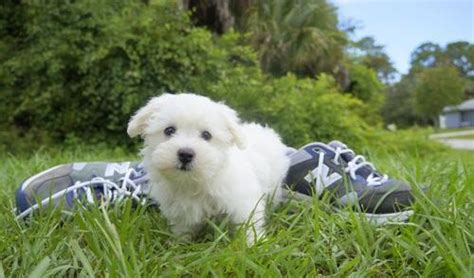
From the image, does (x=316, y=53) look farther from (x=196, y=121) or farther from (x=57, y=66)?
(x=196, y=121)

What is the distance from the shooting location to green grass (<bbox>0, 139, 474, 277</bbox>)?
1424 mm

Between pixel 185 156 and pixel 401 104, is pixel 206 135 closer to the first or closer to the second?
pixel 185 156

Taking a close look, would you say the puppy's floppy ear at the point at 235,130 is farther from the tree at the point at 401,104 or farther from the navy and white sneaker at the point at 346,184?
the tree at the point at 401,104

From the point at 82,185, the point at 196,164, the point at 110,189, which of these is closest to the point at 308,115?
the point at 110,189

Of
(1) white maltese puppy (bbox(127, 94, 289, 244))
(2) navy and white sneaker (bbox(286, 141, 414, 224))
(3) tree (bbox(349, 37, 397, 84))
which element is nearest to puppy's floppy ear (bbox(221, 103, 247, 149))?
(1) white maltese puppy (bbox(127, 94, 289, 244))

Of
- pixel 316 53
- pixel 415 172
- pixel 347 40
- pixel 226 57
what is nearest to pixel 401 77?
pixel 347 40

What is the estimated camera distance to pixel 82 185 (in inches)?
92.0

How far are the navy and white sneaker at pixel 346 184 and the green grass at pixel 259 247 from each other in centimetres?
14

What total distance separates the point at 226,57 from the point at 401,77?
34344 millimetres

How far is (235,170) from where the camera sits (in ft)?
7.14

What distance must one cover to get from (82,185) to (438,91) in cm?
2961

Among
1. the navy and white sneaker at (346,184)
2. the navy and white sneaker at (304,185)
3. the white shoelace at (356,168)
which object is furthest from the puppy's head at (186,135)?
the white shoelace at (356,168)

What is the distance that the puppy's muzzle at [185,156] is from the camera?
6.51ft

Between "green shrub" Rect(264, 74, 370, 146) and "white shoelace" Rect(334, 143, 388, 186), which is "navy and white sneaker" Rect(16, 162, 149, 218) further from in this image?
"green shrub" Rect(264, 74, 370, 146)
